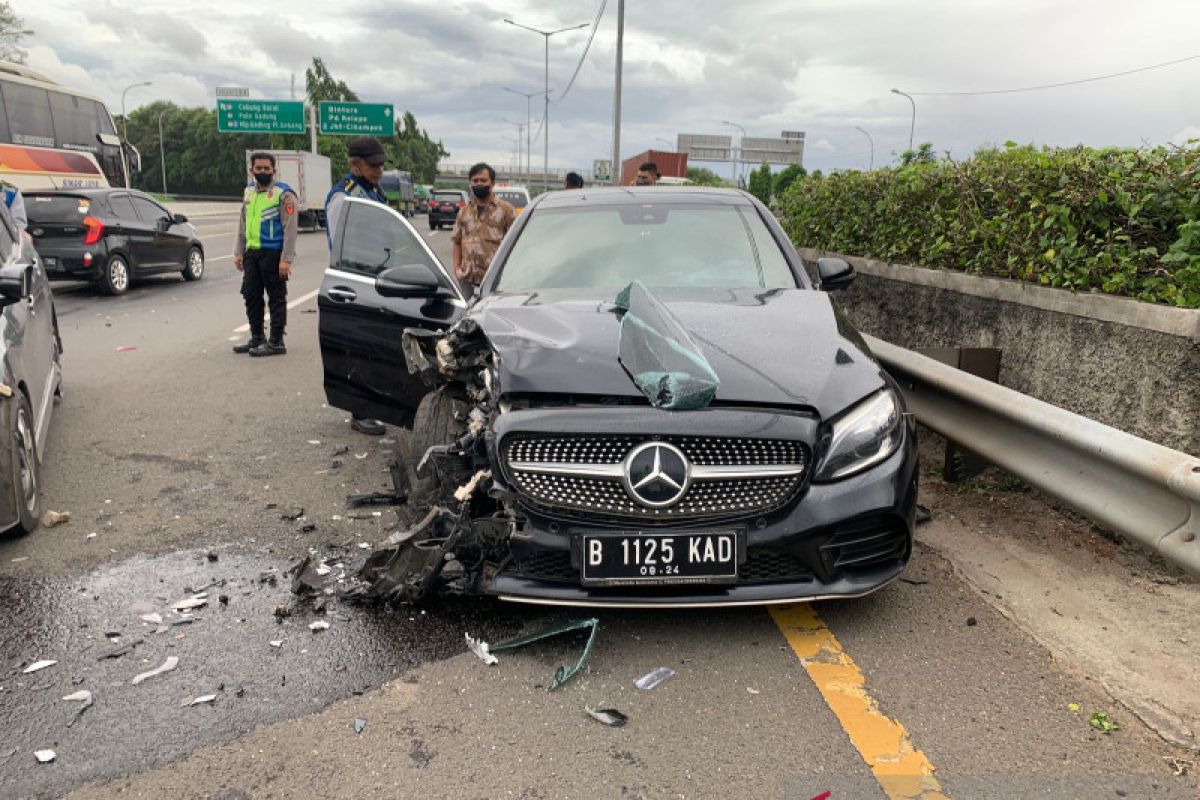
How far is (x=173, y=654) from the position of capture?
3.22 meters

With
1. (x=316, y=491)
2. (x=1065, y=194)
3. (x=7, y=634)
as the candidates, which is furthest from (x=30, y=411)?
(x=1065, y=194)

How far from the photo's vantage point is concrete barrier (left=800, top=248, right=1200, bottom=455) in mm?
3986

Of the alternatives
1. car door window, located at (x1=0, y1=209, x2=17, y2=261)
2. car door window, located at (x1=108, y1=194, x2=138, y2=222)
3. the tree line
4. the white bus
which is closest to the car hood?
car door window, located at (x1=0, y1=209, x2=17, y2=261)

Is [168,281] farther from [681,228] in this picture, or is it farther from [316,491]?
[681,228]

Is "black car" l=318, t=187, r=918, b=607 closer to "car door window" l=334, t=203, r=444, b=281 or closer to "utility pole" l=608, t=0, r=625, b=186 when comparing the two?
"car door window" l=334, t=203, r=444, b=281

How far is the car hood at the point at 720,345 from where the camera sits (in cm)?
315

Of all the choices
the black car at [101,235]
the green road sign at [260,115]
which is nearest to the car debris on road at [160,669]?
the black car at [101,235]

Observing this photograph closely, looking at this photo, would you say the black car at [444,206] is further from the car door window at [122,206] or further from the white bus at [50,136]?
the car door window at [122,206]

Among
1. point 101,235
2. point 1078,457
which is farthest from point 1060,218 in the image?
point 101,235

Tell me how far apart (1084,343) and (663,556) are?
111 inches

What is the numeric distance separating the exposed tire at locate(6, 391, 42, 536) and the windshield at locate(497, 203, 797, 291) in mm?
2302

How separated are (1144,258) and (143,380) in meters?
7.45

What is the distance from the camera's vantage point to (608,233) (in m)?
4.78

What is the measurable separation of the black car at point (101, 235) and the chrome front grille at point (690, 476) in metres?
13.3
